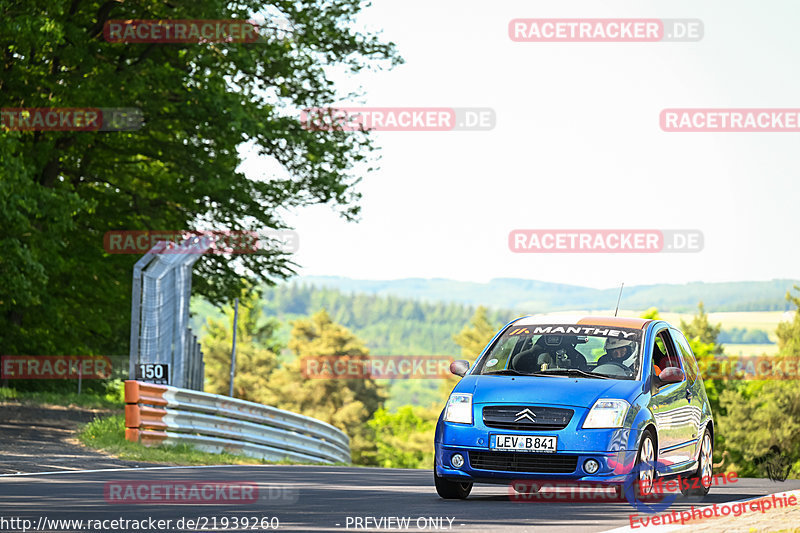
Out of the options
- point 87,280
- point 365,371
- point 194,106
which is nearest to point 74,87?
point 194,106

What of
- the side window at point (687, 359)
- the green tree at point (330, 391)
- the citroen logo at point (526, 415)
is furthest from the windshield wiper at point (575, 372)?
the green tree at point (330, 391)

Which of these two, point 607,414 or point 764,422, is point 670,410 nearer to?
point 607,414

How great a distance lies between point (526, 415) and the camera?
998 centimetres

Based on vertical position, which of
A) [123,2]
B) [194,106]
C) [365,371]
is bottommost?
[365,371]

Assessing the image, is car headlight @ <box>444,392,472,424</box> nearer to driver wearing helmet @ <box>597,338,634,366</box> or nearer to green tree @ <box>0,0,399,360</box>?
driver wearing helmet @ <box>597,338,634,366</box>

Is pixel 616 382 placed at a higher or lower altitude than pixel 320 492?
higher

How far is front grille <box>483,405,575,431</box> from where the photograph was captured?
9.93 metres

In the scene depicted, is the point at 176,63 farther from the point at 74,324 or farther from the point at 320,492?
the point at 320,492

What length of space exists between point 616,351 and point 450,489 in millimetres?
2099

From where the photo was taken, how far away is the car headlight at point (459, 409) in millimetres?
10211

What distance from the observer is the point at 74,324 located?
31.6m

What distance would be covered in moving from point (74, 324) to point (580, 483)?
947 inches
